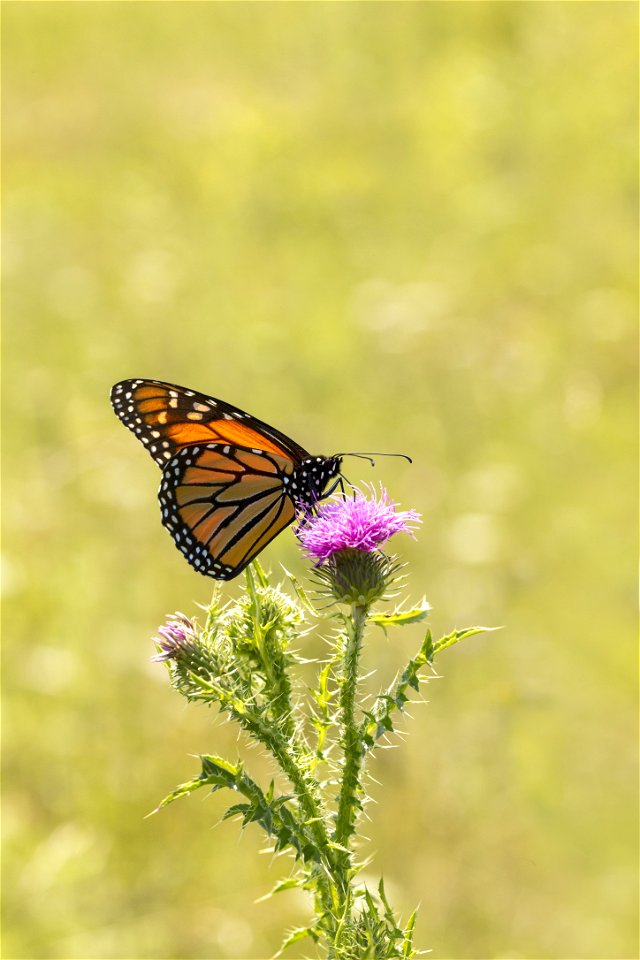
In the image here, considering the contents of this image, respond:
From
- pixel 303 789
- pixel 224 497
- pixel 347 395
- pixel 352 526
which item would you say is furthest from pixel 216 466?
pixel 347 395

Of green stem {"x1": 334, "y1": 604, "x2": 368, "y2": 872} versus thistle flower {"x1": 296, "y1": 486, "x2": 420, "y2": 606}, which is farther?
thistle flower {"x1": 296, "y1": 486, "x2": 420, "y2": 606}

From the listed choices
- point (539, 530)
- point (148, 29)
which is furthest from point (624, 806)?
point (148, 29)

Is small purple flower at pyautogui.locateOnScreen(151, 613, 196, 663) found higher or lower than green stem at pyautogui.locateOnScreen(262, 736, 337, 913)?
higher

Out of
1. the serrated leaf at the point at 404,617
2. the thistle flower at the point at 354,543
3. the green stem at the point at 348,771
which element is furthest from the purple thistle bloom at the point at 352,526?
the green stem at the point at 348,771

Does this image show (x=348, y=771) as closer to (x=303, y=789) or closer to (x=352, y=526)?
(x=303, y=789)

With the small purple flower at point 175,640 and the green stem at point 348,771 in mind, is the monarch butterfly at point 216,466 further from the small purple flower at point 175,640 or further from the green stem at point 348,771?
the green stem at point 348,771

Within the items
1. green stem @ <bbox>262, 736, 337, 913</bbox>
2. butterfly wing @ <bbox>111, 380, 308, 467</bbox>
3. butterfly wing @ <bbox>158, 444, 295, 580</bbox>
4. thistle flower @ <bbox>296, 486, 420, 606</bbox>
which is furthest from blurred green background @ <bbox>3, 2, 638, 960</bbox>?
green stem @ <bbox>262, 736, 337, 913</bbox>

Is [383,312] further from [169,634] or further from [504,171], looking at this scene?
[169,634]

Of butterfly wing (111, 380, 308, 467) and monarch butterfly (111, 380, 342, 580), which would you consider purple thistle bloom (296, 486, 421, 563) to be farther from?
butterfly wing (111, 380, 308, 467)
